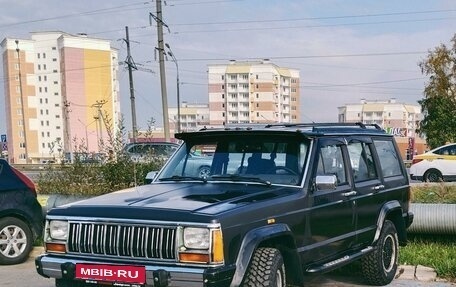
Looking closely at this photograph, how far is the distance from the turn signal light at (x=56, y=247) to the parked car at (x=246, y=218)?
0.03ft

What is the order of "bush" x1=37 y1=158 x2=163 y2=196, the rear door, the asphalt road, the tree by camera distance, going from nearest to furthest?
the rear door → the asphalt road → "bush" x1=37 y1=158 x2=163 y2=196 → the tree

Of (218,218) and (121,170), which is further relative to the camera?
(121,170)

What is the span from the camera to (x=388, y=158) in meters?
6.95

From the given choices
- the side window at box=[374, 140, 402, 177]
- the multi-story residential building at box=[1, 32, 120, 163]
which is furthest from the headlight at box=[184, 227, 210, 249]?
the multi-story residential building at box=[1, 32, 120, 163]

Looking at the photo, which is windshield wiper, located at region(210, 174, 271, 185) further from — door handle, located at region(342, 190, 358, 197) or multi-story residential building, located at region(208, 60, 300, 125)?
multi-story residential building, located at region(208, 60, 300, 125)

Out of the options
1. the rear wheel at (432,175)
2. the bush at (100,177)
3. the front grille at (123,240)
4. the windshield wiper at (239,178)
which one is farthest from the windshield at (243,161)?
the rear wheel at (432,175)

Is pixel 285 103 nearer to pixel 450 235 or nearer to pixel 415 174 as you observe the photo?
pixel 415 174

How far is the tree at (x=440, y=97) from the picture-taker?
37.8m

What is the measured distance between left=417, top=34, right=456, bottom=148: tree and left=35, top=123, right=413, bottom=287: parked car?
33870mm

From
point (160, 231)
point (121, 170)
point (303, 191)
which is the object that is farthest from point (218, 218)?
point (121, 170)

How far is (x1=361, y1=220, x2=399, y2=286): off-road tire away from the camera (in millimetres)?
6234

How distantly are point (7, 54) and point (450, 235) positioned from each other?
335 feet

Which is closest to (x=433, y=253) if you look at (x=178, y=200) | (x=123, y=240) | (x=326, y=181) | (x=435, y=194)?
(x=326, y=181)

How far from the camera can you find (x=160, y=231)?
4090mm
